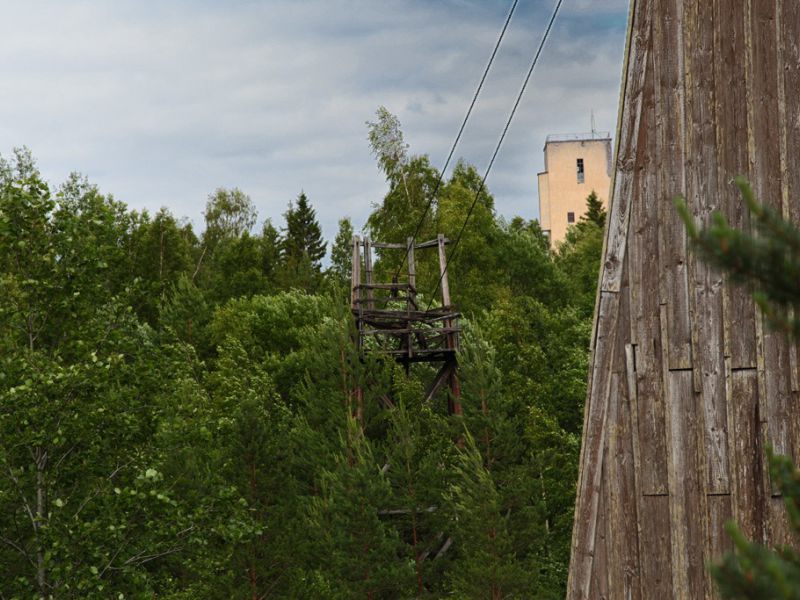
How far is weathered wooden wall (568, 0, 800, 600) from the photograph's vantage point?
255 inches

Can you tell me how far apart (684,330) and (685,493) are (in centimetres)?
92

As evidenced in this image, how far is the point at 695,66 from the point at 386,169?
120 feet

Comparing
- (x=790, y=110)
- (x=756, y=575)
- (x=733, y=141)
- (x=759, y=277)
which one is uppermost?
(x=790, y=110)

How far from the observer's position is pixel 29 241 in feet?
43.1

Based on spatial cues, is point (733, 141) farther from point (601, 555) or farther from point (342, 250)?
point (342, 250)

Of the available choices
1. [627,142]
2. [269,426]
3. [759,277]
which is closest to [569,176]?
[269,426]

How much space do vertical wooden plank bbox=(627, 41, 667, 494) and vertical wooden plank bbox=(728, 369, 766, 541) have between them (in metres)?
0.40

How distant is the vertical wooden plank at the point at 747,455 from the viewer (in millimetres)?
6398

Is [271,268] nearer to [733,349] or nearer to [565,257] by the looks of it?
[565,257]

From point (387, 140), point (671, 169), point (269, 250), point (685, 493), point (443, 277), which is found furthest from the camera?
point (269, 250)

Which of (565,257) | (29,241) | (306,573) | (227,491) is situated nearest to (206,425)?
(227,491)

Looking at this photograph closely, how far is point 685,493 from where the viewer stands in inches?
258

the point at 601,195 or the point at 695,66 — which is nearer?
the point at 695,66

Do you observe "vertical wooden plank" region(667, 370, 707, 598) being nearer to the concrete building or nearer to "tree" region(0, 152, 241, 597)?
"tree" region(0, 152, 241, 597)
